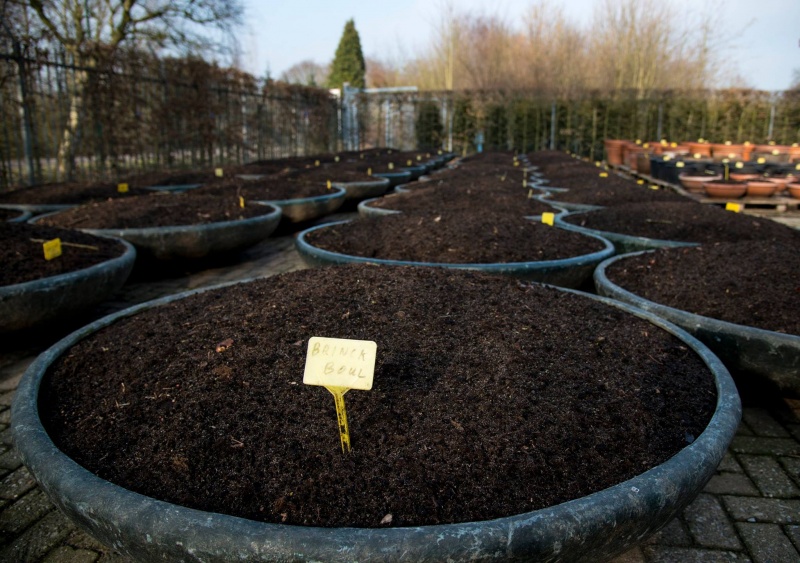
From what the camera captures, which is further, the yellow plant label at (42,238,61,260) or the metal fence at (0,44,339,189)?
the metal fence at (0,44,339,189)

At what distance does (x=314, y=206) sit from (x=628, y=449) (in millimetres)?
4926

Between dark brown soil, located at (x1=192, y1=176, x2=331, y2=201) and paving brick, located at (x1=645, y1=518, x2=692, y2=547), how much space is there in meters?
4.84

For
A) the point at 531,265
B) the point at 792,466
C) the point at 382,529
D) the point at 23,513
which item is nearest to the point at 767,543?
the point at 792,466

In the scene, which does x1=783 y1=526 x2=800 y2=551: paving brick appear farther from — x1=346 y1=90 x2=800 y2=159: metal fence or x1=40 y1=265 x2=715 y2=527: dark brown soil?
x1=346 y1=90 x2=800 y2=159: metal fence

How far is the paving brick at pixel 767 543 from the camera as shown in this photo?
5.21 feet

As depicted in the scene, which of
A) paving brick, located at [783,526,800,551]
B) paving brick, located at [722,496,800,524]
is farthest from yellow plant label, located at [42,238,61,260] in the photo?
paving brick, located at [783,526,800,551]

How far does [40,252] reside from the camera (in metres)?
3.07

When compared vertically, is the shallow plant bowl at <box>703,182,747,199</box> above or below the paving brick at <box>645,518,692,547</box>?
above

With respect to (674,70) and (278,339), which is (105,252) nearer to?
(278,339)

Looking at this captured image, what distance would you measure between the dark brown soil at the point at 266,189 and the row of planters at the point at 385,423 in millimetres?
3773

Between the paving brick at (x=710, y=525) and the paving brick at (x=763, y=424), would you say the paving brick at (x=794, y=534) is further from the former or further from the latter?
the paving brick at (x=763, y=424)

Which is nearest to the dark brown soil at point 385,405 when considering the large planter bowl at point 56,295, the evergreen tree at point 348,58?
the large planter bowl at point 56,295

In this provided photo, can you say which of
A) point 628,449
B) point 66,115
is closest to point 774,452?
point 628,449

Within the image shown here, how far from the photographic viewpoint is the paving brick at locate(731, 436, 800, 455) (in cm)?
214
